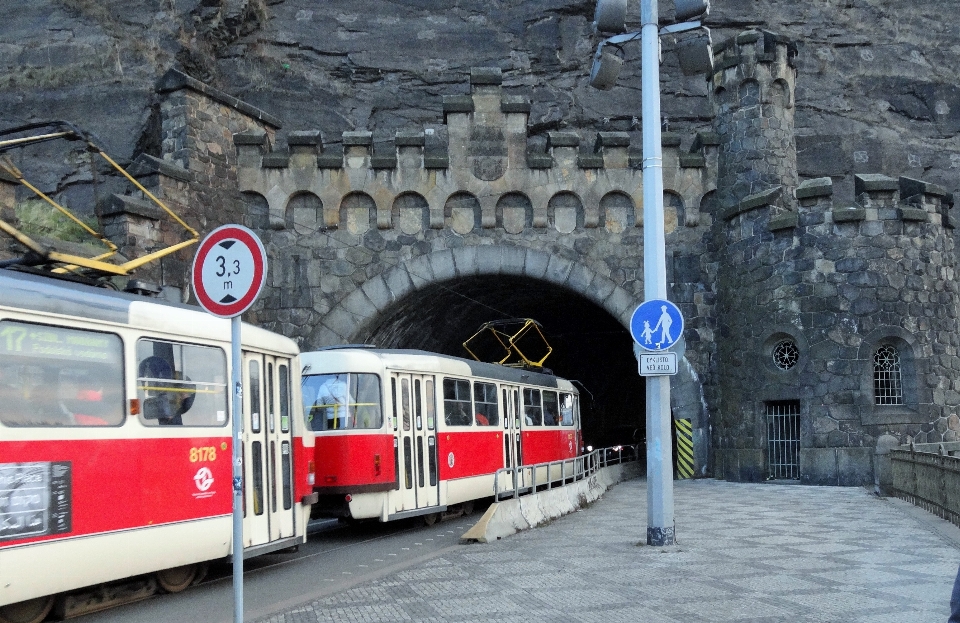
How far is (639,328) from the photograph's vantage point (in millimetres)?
12539

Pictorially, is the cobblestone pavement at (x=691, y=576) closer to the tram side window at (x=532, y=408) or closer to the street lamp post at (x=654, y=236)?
the street lamp post at (x=654, y=236)

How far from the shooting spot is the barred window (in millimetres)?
21500

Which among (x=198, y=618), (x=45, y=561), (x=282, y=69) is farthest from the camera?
(x=282, y=69)

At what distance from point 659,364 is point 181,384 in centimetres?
564

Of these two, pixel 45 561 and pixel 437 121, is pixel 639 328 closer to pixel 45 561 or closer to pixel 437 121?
pixel 45 561

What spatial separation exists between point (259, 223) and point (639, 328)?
12.4 m

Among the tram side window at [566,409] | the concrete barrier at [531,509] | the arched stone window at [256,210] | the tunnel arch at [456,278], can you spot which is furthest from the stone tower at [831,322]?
the arched stone window at [256,210]

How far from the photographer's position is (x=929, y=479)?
594 inches

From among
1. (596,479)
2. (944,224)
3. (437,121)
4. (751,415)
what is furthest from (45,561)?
(437,121)

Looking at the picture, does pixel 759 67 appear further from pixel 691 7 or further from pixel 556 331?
pixel 556 331

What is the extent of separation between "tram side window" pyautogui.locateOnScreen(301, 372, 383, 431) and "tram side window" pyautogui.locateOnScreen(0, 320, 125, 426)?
5970mm

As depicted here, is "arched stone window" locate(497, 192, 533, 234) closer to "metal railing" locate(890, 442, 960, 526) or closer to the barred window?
the barred window

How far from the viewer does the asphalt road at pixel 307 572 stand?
8891mm

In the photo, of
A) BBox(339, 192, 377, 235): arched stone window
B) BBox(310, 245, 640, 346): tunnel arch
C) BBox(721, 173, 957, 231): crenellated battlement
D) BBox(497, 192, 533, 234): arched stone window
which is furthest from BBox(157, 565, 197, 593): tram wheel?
BBox(721, 173, 957, 231): crenellated battlement
